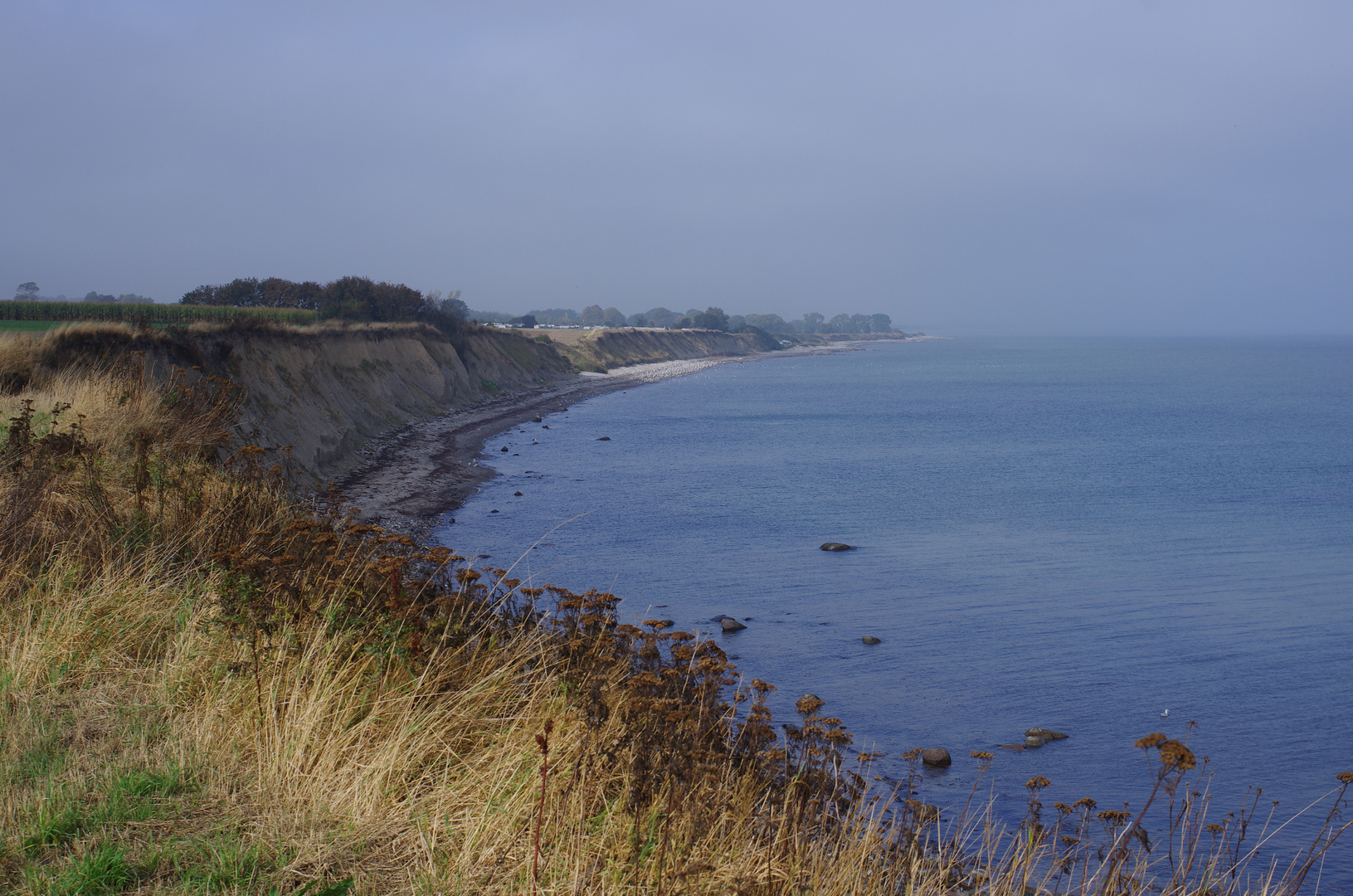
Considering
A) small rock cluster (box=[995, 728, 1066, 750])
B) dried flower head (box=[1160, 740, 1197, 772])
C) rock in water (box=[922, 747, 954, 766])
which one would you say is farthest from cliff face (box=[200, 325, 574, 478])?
dried flower head (box=[1160, 740, 1197, 772])

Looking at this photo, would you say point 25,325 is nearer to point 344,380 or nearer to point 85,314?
point 85,314

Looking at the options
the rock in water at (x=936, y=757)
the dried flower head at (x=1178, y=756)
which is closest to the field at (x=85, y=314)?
the rock in water at (x=936, y=757)

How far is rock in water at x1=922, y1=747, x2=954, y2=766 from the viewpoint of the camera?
1232cm

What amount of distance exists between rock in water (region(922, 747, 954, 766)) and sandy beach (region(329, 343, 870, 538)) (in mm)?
14893

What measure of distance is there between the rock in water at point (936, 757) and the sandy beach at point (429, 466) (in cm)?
1489

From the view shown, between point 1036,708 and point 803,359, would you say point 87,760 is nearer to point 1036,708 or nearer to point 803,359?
point 1036,708

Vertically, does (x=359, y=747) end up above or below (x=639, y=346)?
below

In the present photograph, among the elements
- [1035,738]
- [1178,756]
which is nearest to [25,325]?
[1035,738]

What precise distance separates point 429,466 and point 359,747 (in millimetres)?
31122

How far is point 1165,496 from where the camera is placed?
3625 centimetres

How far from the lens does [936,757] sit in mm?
12359

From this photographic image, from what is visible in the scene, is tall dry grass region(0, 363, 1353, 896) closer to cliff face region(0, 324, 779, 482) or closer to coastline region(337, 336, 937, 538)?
cliff face region(0, 324, 779, 482)

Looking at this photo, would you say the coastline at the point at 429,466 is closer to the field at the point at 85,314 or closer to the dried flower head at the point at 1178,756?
the field at the point at 85,314

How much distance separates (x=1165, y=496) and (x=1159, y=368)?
135 metres
